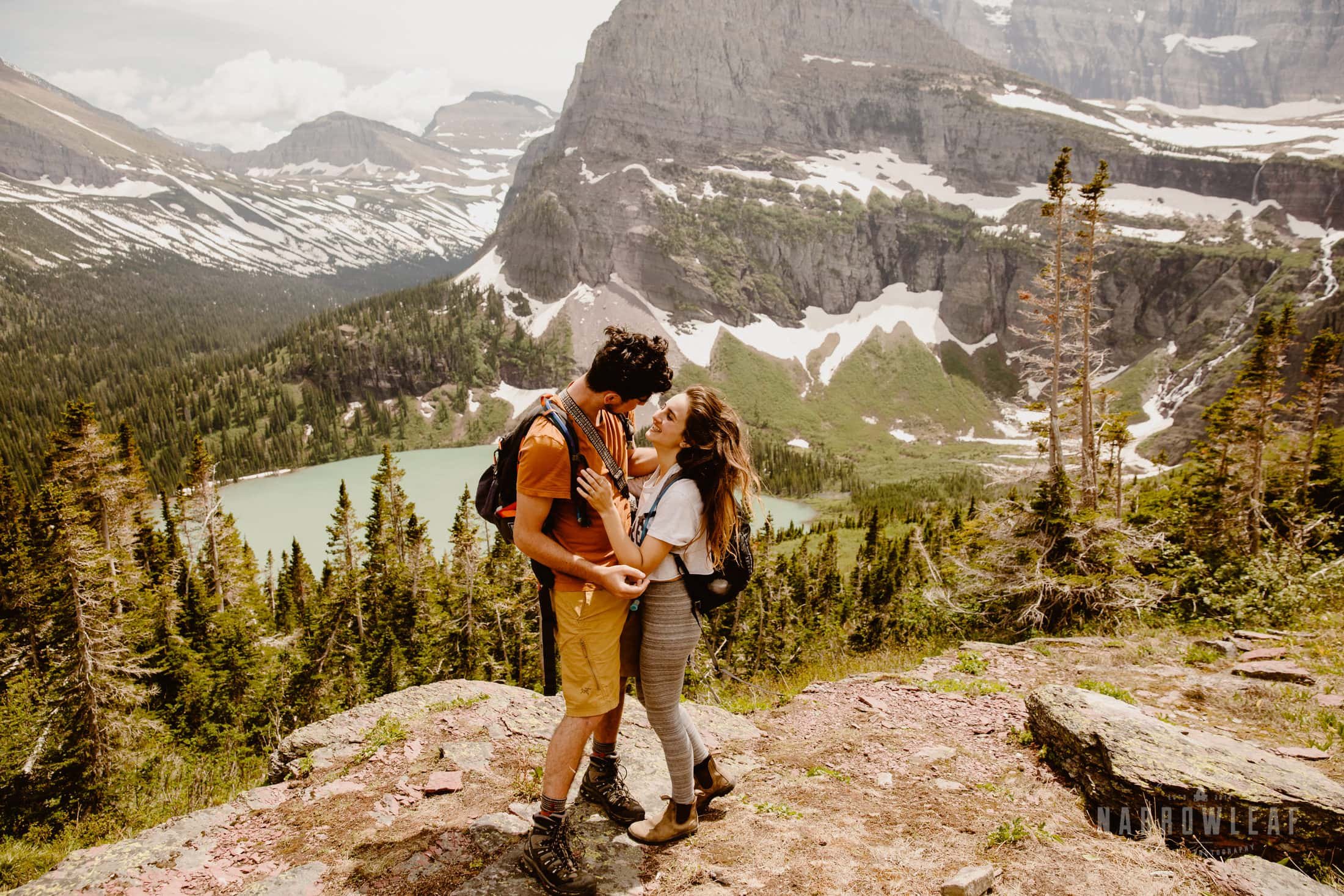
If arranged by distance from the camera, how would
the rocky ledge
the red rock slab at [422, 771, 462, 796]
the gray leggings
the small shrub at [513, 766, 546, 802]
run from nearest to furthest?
the rocky ledge
the gray leggings
the small shrub at [513, 766, 546, 802]
the red rock slab at [422, 771, 462, 796]

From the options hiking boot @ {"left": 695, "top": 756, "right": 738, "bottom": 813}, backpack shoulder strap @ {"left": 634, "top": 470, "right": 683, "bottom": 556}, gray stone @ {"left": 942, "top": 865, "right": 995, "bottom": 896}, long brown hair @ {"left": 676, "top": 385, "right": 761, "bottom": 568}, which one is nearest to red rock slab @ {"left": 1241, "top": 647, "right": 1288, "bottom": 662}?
gray stone @ {"left": 942, "top": 865, "right": 995, "bottom": 896}

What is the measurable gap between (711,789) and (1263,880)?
418 centimetres

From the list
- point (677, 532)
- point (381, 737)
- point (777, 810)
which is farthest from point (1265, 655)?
point (381, 737)

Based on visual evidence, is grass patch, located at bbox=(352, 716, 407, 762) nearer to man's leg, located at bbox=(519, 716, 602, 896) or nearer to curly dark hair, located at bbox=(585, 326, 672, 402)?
man's leg, located at bbox=(519, 716, 602, 896)

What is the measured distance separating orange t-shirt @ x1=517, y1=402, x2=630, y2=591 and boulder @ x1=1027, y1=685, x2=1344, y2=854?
16.2 ft

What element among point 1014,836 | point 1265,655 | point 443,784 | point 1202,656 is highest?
point 1014,836

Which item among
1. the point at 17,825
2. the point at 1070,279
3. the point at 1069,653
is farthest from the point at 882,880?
the point at 17,825

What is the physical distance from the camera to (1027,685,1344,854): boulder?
5133 mm

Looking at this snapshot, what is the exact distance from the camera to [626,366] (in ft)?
16.8

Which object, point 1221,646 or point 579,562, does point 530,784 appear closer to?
point 579,562

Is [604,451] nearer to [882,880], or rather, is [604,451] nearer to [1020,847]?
[882,880]

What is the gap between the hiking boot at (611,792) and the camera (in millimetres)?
6141

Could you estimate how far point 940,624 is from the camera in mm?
15352

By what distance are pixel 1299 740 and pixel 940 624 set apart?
845cm
